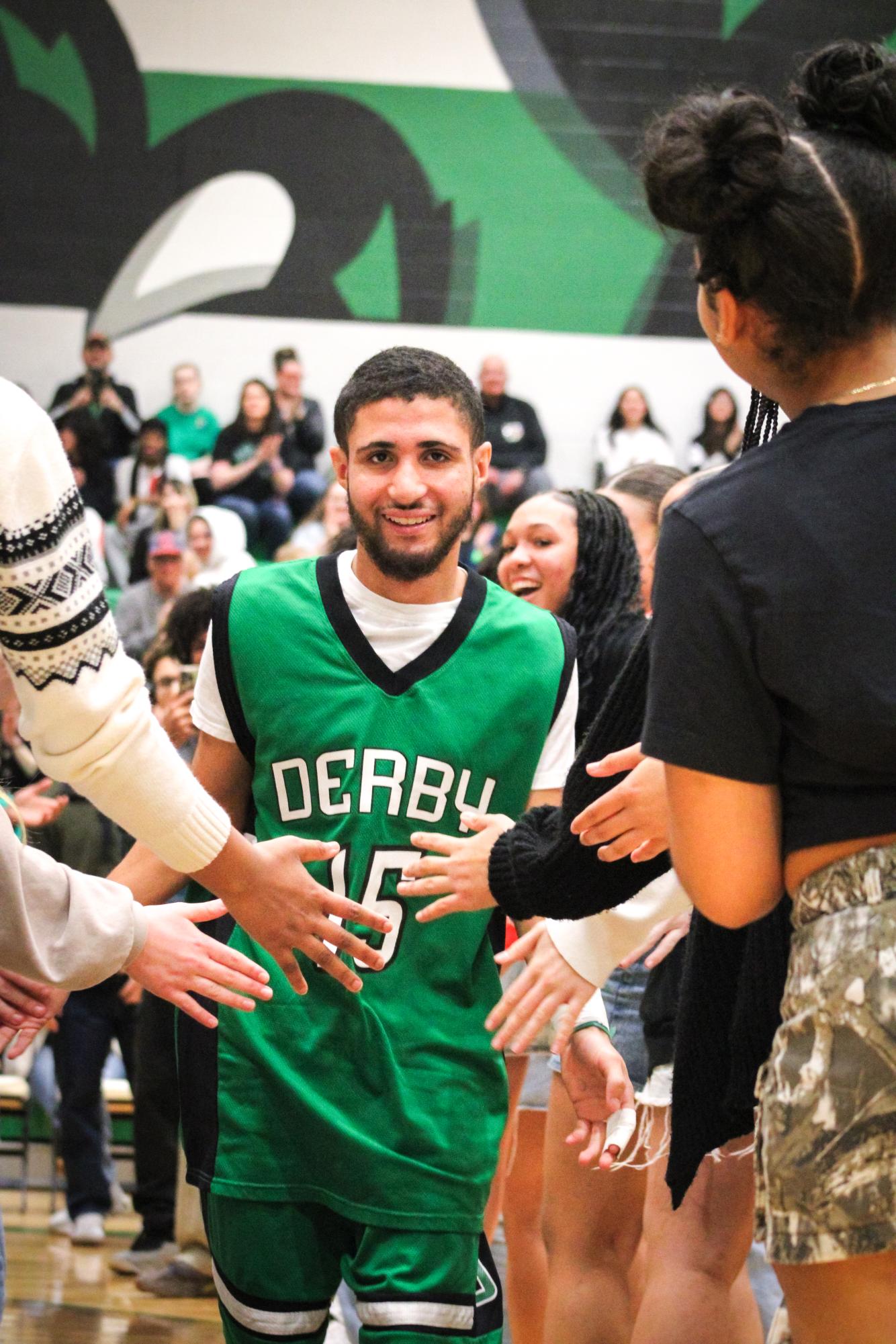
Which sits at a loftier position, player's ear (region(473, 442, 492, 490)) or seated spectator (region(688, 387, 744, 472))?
seated spectator (region(688, 387, 744, 472))

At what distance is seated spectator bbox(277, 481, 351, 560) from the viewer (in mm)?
10945

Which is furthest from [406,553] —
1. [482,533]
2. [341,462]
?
[482,533]

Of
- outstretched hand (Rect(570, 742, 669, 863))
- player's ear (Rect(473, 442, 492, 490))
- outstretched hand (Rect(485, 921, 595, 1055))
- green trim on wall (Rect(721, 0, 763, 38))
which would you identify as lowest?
outstretched hand (Rect(485, 921, 595, 1055))

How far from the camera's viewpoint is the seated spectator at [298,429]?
12844 mm

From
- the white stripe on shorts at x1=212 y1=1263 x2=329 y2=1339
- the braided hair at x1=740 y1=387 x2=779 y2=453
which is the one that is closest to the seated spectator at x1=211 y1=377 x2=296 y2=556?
the white stripe on shorts at x1=212 y1=1263 x2=329 y2=1339

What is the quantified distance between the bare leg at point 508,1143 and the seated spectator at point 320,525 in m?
6.61

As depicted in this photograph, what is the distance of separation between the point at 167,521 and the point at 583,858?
33.0ft

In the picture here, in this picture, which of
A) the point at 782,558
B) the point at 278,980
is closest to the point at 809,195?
the point at 782,558

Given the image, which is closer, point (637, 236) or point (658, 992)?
point (658, 992)

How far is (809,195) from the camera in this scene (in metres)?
1.61

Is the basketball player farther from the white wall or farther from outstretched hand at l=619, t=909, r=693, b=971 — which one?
the white wall

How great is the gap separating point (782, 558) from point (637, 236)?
519 inches

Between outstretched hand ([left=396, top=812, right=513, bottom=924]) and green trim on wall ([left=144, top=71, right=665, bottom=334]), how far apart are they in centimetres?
1210

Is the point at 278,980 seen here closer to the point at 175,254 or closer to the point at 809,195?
the point at 809,195
